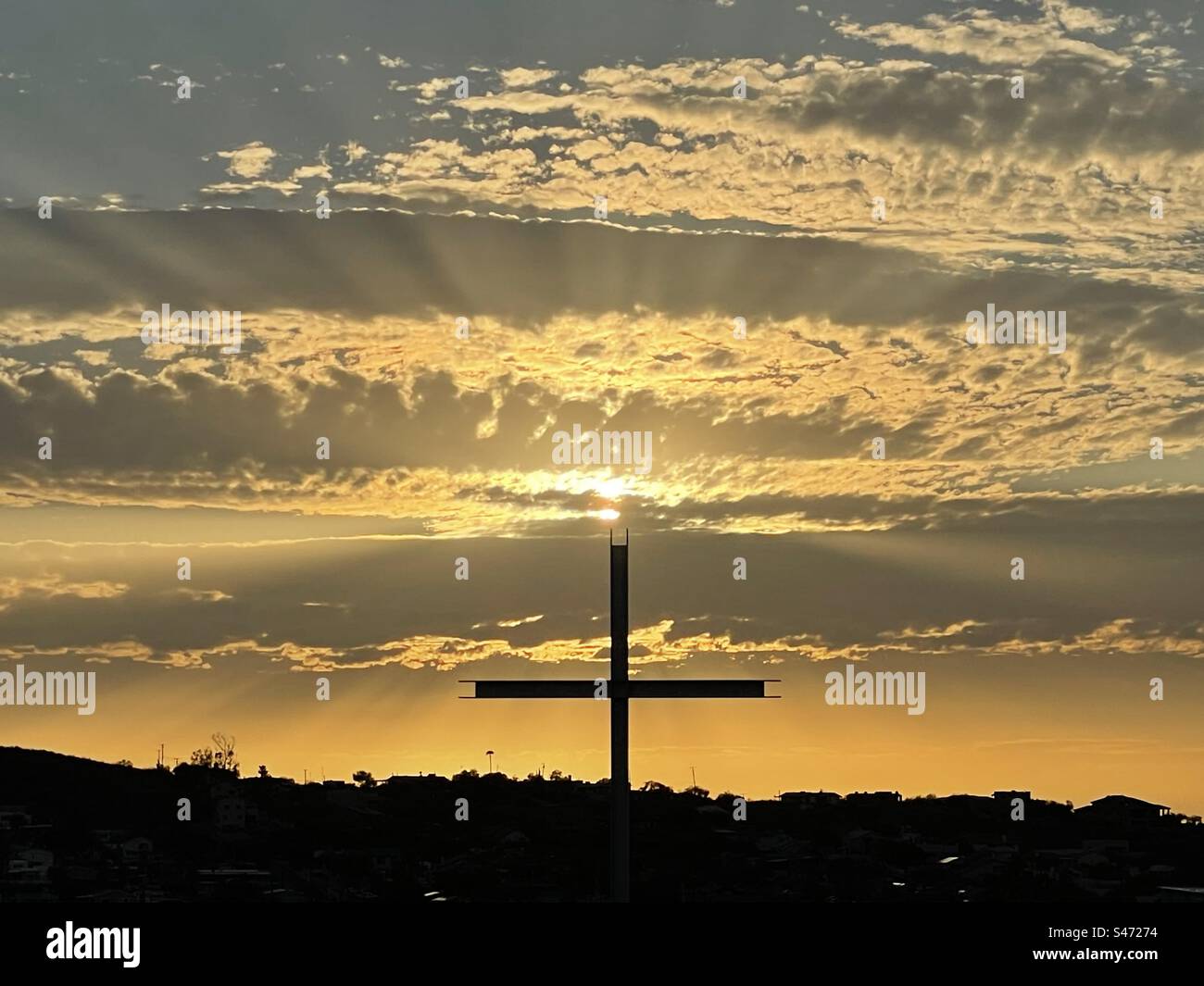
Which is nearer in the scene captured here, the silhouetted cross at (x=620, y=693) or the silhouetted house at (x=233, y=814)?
the silhouetted cross at (x=620, y=693)

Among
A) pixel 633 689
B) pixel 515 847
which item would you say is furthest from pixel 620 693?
pixel 515 847

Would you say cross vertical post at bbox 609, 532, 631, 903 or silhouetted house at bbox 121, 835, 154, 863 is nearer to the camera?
cross vertical post at bbox 609, 532, 631, 903

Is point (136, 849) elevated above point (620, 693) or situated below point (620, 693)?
below

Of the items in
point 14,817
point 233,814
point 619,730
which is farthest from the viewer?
point 233,814

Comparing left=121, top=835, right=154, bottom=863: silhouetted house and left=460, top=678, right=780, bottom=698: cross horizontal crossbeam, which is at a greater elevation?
left=460, top=678, right=780, bottom=698: cross horizontal crossbeam

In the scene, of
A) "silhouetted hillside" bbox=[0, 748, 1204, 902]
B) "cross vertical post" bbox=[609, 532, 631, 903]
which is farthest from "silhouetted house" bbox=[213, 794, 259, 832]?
"cross vertical post" bbox=[609, 532, 631, 903]

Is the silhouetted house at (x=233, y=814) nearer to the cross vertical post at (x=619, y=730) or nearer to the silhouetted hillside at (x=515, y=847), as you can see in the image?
the silhouetted hillside at (x=515, y=847)

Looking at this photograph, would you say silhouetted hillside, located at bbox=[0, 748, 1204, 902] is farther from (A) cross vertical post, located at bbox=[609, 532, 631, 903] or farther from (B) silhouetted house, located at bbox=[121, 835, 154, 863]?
(A) cross vertical post, located at bbox=[609, 532, 631, 903]

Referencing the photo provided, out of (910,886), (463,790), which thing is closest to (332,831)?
(463,790)

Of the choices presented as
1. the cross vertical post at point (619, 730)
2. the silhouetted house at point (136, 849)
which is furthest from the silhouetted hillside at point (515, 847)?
the cross vertical post at point (619, 730)

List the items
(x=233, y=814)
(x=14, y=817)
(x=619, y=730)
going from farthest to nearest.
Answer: (x=233, y=814) < (x=14, y=817) < (x=619, y=730)

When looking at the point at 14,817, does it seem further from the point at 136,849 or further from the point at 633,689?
the point at 633,689

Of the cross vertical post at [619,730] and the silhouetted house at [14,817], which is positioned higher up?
the cross vertical post at [619,730]

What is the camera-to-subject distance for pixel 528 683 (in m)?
59.2
